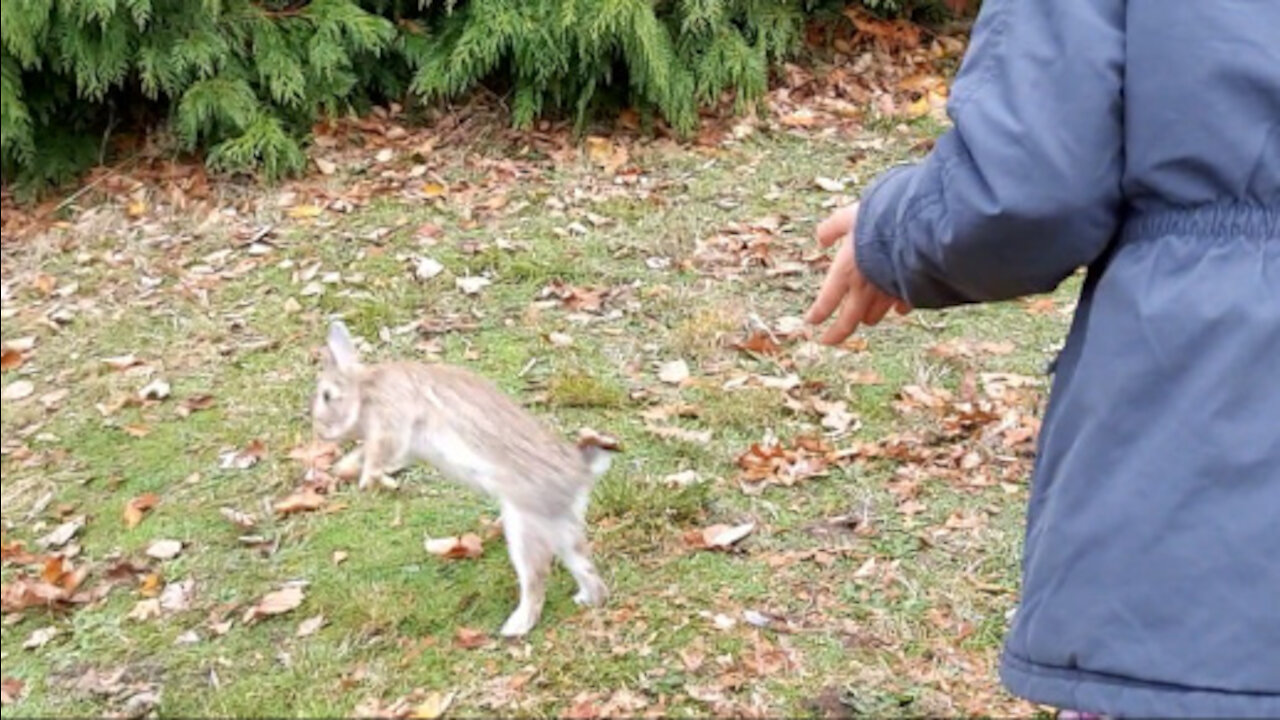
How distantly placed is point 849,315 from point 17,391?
4.72 ft

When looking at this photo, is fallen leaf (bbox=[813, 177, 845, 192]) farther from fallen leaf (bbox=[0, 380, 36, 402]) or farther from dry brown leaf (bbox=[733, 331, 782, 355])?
fallen leaf (bbox=[0, 380, 36, 402])

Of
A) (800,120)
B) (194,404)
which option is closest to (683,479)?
(194,404)

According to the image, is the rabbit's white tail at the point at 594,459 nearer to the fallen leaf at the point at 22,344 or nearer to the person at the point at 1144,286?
the fallen leaf at the point at 22,344

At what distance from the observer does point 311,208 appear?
553cm

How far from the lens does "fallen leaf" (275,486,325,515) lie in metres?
3.88

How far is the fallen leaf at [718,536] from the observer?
388 cm

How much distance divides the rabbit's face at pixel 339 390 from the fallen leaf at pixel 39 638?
A: 0.68m

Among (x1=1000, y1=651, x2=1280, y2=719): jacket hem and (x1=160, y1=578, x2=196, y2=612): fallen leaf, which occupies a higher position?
(x1=1000, y1=651, x2=1280, y2=719): jacket hem

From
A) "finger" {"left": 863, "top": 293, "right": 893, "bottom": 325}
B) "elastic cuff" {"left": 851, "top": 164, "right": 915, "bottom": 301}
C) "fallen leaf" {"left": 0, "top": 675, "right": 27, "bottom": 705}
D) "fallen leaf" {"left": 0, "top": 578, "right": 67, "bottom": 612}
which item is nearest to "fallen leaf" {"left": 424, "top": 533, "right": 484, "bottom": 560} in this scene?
"fallen leaf" {"left": 0, "top": 578, "right": 67, "bottom": 612}

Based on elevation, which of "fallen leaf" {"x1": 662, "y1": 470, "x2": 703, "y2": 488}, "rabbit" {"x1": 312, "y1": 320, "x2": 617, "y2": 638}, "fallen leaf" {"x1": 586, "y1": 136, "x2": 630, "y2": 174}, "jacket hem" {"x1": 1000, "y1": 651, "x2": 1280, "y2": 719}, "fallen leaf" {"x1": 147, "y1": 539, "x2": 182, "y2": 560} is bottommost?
"fallen leaf" {"x1": 586, "y1": 136, "x2": 630, "y2": 174}

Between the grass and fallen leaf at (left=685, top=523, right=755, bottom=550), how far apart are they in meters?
0.03

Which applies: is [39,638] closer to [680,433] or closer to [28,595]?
[28,595]

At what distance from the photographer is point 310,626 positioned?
343 centimetres

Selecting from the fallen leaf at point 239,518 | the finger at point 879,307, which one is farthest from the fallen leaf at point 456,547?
the finger at point 879,307
